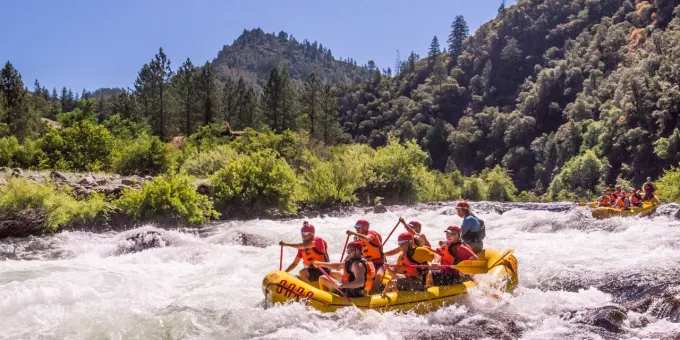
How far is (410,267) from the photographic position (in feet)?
28.8

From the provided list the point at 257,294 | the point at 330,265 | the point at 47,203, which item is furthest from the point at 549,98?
the point at 330,265

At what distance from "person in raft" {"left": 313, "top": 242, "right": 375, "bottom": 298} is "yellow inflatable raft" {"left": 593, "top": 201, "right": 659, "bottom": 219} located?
14315 mm

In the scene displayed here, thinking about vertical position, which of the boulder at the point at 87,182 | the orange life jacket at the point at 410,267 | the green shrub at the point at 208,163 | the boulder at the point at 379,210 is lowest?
the orange life jacket at the point at 410,267

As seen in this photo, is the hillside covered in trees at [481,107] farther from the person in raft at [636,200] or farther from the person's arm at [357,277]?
the person's arm at [357,277]

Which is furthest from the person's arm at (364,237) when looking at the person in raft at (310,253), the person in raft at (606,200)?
the person in raft at (606,200)

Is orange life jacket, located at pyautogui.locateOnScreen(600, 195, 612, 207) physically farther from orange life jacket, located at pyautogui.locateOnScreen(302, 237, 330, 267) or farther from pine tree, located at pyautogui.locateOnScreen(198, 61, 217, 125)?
pine tree, located at pyautogui.locateOnScreen(198, 61, 217, 125)

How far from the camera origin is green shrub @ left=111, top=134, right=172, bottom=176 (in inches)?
1112

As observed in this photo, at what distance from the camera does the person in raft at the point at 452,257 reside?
29.1ft

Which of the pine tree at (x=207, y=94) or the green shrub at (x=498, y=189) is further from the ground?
the pine tree at (x=207, y=94)

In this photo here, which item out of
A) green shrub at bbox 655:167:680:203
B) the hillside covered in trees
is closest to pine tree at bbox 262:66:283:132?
the hillside covered in trees

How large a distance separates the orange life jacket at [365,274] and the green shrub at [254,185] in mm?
12647

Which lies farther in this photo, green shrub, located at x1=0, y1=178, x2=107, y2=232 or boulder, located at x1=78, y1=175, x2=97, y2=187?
boulder, located at x1=78, y1=175, x2=97, y2=187

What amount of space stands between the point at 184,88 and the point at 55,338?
154ft

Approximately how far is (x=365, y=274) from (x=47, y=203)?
11737 millimetres
